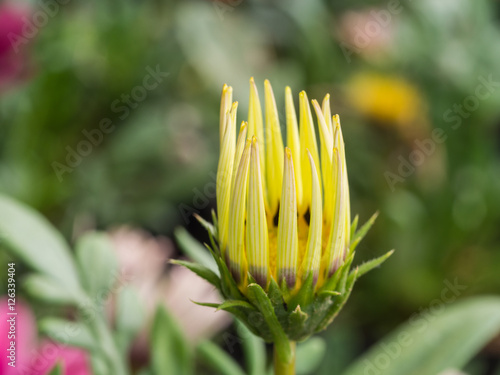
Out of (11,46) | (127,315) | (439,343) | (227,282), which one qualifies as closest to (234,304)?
(227,282)

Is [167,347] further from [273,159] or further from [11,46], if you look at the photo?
[11,46]

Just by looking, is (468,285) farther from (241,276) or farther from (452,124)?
(241,276)

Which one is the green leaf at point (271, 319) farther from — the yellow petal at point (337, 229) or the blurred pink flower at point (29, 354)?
the blurred pink flower at point (29, 354)

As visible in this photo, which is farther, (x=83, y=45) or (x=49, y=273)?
(x=83, y=45)

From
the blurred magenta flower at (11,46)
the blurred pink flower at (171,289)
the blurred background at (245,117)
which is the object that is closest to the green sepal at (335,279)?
the blurred pink flower at (171,289)

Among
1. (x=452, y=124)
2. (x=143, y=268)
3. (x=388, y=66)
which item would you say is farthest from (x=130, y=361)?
(x=388, y=66)

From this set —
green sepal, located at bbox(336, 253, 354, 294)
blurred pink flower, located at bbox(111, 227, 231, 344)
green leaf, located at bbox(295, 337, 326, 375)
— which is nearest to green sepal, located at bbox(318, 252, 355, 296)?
green sepal, located at bbox(336, 253, 354, 294)
